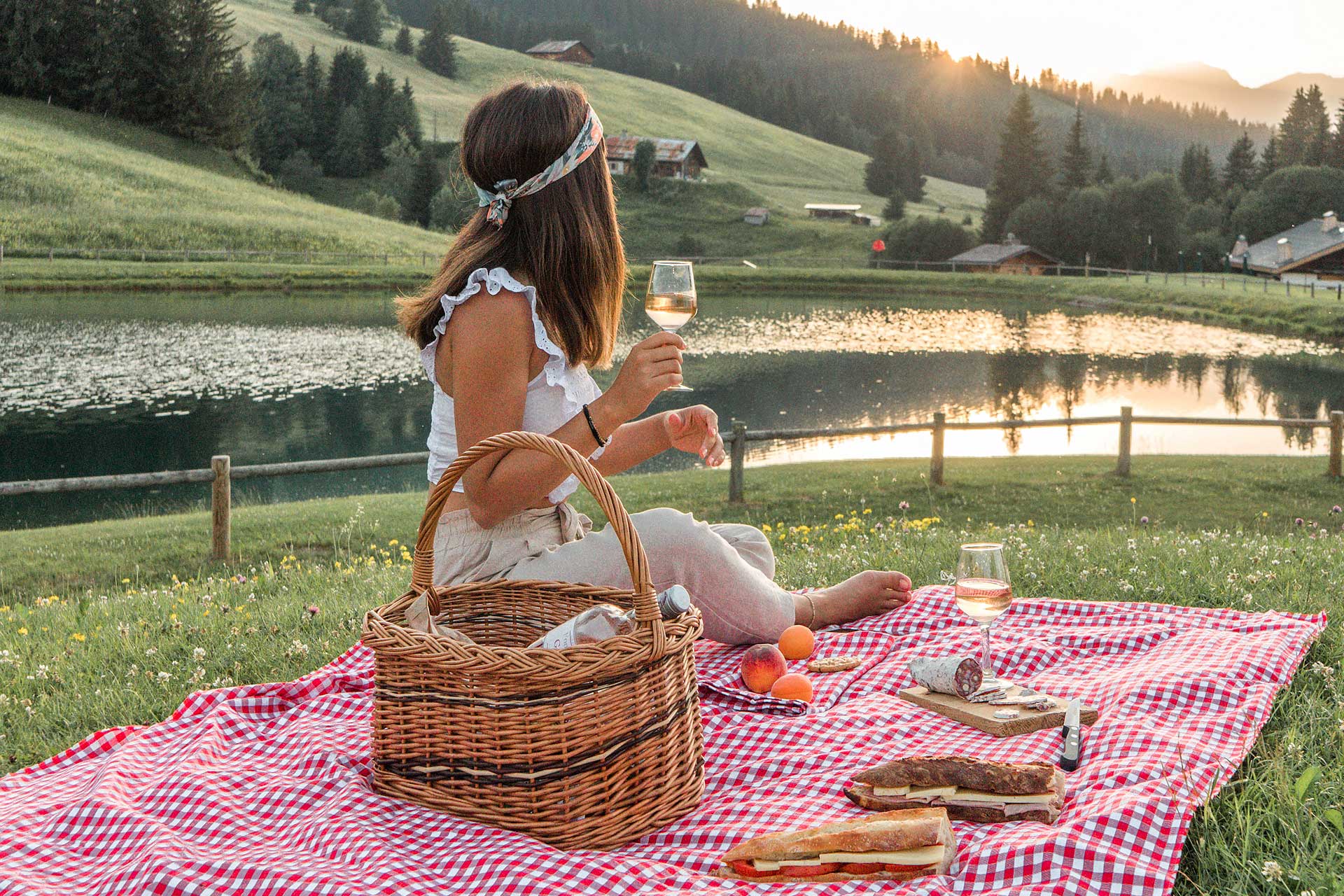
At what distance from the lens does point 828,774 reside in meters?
3.09

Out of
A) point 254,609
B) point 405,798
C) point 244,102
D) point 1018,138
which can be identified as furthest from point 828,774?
point 1018,138

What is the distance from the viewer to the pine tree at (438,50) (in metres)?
110

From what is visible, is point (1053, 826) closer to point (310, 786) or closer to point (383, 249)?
point (310, 786)

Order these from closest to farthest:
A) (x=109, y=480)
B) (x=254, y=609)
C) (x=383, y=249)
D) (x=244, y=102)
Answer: (x=254, y=609) < (x=109, y=480) < (x=383, y=249) < (x=244, y=102)

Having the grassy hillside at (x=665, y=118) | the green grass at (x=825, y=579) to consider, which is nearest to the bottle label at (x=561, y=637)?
the green grass at (x=825, y=579)

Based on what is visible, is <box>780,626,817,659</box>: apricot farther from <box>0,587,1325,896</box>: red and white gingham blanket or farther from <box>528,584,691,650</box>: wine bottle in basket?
<box>528,584,691,650</box>: wine bottle in basket

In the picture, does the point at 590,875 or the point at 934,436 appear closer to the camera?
Result: the point at 590,875

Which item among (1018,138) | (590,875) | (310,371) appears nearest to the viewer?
(590,875)

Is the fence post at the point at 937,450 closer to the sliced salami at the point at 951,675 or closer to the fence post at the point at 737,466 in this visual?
the fence post at the point at 737,466

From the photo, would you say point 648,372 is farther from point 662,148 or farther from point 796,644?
point 662,148

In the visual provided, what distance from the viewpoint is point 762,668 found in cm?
382

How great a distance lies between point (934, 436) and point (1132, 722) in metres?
11.1

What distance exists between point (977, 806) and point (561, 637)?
44.0 inches

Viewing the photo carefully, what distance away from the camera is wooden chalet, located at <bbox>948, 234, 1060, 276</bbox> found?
252 ft
